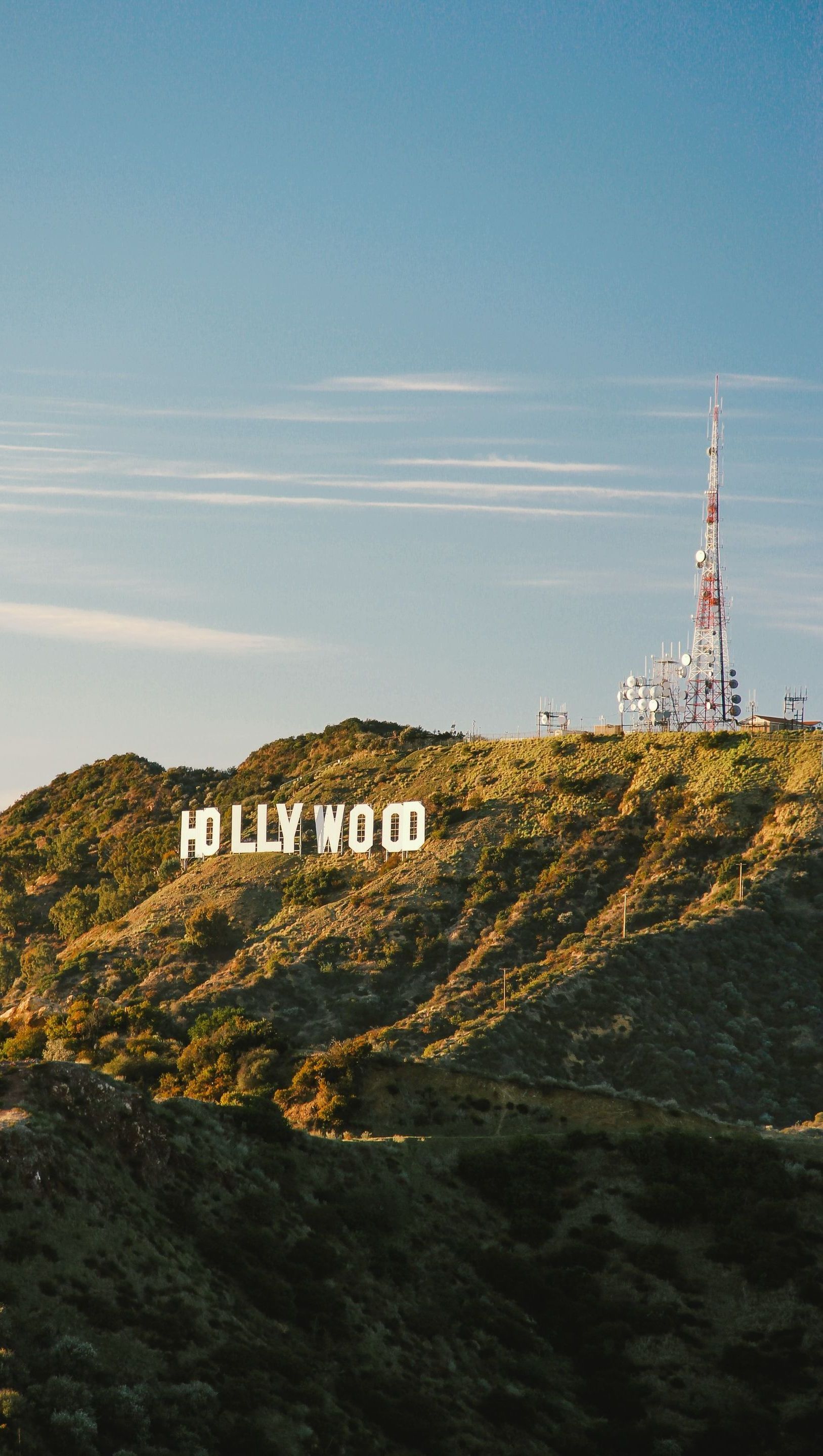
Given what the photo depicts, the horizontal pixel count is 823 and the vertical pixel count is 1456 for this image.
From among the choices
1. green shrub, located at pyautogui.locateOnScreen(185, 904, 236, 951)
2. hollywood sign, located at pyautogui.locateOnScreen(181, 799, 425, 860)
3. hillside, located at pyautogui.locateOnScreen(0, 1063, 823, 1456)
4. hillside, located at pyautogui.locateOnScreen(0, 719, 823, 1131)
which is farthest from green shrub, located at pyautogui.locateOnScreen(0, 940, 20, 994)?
hillside, located at pyautogui.locateOnScreen(0, 1063, 823, 1456)

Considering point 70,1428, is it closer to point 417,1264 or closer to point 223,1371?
point 223,1371

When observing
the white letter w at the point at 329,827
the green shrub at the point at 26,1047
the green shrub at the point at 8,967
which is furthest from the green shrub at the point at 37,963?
the white letter w at the point at 329,827

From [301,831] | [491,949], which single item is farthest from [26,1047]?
[301,831]

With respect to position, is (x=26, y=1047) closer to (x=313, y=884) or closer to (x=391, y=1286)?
(x=313, y=884)

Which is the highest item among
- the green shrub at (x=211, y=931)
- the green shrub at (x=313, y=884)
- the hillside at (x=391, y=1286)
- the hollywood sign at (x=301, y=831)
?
the hollywood sign at (x=301, y=831)

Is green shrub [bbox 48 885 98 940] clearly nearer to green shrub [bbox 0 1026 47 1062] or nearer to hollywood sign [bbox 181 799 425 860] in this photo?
hollywood sign [bbox 181 799 425 860]

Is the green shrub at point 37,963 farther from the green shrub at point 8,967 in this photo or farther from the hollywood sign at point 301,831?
the hollywood sign at point 301,831

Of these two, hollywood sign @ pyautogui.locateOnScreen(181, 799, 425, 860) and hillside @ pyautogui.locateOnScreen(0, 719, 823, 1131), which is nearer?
hillside @ pyautogui.locateOnScreen(0, 719, 823, 1131)

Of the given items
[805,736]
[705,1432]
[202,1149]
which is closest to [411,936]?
[805,736]
